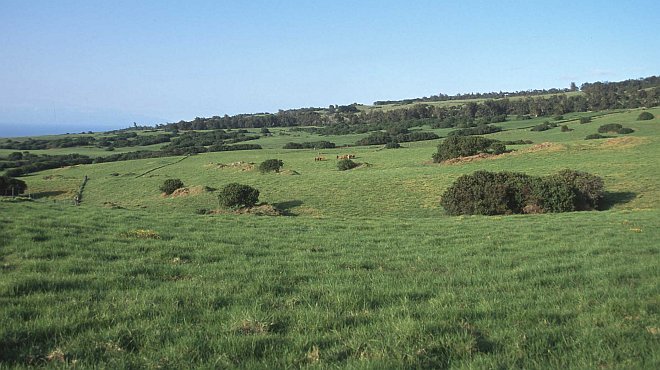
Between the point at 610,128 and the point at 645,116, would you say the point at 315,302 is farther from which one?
the point at 645,116

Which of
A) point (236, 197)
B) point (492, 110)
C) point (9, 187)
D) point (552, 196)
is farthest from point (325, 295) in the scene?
point (492, 110)

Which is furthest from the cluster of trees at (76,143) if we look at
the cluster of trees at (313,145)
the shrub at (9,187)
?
the shrub at (9,187)

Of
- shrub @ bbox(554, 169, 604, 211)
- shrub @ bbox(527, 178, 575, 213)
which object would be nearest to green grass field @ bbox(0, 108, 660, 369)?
shrub @ bbox(527, 178, 575, 213)

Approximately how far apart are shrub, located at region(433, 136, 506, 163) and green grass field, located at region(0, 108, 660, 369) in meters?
39.9

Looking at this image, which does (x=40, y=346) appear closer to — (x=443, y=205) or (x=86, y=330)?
(x=86, y=330)

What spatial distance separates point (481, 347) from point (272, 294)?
3662 millimetres

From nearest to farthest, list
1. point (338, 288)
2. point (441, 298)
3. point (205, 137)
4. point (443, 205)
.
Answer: point (441, 298) < point (338, 288) < point (443, 205) < point (205, 137)

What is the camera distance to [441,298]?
763 centimetres

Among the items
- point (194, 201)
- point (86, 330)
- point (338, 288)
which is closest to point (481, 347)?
point (338, 288)

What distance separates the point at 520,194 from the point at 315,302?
2897cm

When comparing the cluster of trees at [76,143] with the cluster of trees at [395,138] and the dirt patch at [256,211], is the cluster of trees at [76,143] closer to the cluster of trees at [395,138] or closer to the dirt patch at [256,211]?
the cluster of trees at [395,138]

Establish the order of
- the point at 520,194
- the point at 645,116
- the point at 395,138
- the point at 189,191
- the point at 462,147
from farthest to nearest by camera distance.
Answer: the point at 395,138, the point at 645,116, the point at 462,147, the point at 189,191, the point at 520,194

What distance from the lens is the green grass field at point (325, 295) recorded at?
518cm

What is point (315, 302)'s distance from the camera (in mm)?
7320
